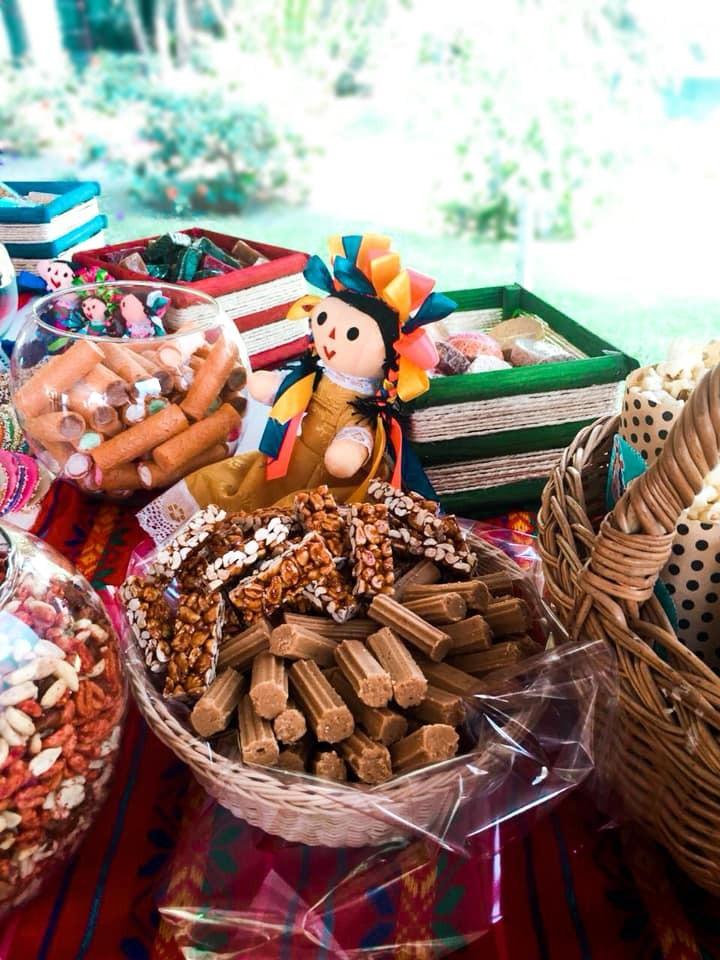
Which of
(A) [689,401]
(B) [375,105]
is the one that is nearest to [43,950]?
(A) [689,401]

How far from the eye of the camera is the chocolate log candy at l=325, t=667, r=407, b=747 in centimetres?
58

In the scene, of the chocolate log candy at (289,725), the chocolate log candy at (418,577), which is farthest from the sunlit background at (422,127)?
the chocolate log candy at (289,725)

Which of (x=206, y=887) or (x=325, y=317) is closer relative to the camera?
(x=206, y=887)

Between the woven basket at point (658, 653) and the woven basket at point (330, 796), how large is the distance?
72 millimetres

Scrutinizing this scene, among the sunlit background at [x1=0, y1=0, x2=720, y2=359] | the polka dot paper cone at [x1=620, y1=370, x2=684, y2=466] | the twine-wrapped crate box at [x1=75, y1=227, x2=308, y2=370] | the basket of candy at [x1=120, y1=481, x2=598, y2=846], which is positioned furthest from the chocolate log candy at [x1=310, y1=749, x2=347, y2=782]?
the sunlit background at [x1=0, y1=0, x2=720, y2=359]

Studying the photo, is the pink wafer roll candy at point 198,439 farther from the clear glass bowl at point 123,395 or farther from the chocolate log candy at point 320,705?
the chocolate log candy at point 320,705

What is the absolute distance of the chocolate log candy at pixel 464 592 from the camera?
675 millimetres

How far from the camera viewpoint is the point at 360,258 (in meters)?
0.88

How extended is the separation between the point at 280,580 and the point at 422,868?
227mm

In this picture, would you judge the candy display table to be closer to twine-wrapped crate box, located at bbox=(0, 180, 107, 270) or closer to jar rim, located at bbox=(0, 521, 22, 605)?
jar rim, located at bbox=(0, 521, 22, 605)

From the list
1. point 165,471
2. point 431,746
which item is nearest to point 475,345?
point 165,471

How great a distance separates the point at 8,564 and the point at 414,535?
1.06 feet

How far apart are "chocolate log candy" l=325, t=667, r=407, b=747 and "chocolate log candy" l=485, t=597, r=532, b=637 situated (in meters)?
0.13

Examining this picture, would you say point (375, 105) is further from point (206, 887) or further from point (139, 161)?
point (206, 887)
